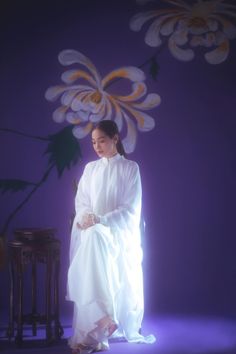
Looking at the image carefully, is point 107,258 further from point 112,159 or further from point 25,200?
point 25,200

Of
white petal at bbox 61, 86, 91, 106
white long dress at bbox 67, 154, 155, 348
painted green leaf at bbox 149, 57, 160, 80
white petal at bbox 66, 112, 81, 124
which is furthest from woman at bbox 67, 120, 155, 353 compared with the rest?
painted green leaf at bbox 149, 57, 160, 80

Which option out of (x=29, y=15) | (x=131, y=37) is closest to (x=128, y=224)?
(x=131, y=37)

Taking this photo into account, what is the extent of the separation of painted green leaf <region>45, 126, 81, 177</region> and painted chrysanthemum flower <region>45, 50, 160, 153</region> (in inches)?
2.6

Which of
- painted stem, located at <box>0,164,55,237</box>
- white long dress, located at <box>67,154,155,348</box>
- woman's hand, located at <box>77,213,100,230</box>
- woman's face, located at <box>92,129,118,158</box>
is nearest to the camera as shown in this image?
white long dress, located at <box>67,154,155,348</box>

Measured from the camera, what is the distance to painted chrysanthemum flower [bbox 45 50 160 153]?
12.5 ft

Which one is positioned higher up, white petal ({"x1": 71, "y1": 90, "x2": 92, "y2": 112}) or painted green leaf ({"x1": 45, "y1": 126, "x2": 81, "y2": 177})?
white petal ({"x1": 71, "y1": 90, "x2": 92, "y2": 112})

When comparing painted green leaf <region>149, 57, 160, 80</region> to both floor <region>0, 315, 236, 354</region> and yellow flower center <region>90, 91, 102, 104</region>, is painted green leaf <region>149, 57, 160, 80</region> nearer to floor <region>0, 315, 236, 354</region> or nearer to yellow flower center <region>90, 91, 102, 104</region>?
yellow flower center <region>90, 91, 102, 104</region>

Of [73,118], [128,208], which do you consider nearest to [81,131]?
[73,118]

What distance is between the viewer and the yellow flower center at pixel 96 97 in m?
3.83

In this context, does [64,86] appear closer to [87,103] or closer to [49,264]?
[87,103]

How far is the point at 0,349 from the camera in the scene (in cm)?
296

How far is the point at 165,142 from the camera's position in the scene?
12.6 ft

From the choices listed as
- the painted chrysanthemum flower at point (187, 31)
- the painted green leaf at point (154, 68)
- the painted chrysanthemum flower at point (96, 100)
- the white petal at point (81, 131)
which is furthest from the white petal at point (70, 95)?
the painted chrysanthemum flower at point (187, 31)

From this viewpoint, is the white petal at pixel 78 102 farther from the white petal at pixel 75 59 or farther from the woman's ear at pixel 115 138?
the woman's ear at pixel 115 138
